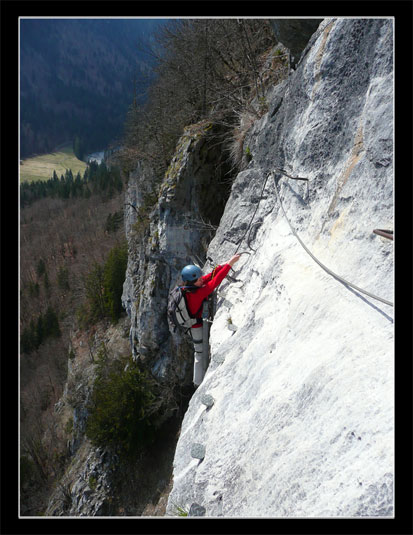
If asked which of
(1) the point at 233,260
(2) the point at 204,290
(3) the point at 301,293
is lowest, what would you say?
(2) the point at 204,290

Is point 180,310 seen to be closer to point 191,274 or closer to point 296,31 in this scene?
point 191,274

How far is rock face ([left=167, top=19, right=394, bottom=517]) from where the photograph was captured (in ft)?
7.67

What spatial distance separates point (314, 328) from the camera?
10.5 ft

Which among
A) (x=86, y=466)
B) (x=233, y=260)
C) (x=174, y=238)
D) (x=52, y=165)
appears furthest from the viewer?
(x=52, y=165)

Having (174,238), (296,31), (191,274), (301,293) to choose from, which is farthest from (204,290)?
(174,238)

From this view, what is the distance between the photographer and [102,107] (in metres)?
121

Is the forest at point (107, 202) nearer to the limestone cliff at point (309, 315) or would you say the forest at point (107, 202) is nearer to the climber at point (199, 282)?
the limestone cliff at point (309, 315)

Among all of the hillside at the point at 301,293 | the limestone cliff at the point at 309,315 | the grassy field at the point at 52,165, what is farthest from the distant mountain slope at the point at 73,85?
the limestone cliff at the point at 309,315

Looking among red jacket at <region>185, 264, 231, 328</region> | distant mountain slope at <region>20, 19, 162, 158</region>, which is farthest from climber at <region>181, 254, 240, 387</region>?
distant mountain slope at <region>20, 19, 162, 158</region>

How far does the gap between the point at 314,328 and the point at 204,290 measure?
2.38 m

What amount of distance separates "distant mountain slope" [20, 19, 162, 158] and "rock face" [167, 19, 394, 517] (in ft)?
322

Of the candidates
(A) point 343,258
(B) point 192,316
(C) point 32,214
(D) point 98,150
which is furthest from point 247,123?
(D) point 98,150

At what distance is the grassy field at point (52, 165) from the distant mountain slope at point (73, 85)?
5403mm

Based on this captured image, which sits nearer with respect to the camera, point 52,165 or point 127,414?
point 127,414
